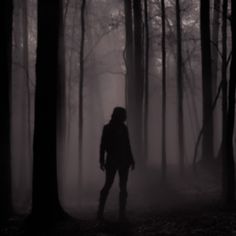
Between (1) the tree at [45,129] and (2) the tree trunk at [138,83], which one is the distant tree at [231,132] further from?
(2) the tree trunk at [138,83]

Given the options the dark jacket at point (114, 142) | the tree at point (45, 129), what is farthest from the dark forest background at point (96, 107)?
the dark jacket at point (114, 142)

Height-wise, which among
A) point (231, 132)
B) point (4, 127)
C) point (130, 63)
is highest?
point (130, 63)

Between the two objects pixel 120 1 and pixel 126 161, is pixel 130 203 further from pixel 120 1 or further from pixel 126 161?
pixel 120 1

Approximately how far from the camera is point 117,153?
30.7ft

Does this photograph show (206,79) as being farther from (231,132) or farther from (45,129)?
(45,129)

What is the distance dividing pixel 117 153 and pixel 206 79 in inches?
372

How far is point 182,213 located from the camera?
9.52 m

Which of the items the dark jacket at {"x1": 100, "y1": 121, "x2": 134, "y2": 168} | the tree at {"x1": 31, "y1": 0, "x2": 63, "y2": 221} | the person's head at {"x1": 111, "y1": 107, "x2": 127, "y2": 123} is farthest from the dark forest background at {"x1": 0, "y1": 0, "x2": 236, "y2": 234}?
the person's head at {"x1": 111, "y1": 107, "x2": 127, "y2": 123}

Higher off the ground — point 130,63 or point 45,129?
point 130,63

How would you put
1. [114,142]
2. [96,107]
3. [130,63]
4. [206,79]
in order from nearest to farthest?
[114,142], [206,79], [130,63], [96,107]

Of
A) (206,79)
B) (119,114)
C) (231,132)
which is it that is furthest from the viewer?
(206,79)

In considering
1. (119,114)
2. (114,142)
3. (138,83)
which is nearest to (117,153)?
(114,142)

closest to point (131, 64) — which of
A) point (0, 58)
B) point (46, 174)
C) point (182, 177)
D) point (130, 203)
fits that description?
point (182, 177)

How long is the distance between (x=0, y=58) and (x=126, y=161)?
3.42 meters
